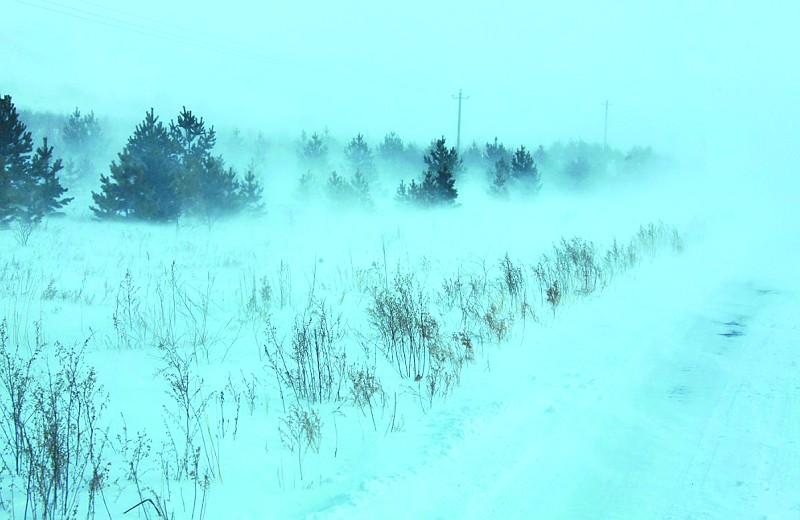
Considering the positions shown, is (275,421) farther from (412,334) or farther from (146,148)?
(146,148)

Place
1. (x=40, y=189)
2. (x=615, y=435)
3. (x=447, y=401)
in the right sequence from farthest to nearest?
(x=40, y=189) → (x=447, y=401) → (x=615, y=435)

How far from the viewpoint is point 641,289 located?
9656 millimetres

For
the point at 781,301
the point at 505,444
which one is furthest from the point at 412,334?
the point at 781,301

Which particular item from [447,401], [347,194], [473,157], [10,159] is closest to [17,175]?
[10,159]

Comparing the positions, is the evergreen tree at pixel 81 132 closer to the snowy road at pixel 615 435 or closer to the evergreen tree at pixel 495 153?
the evergreen tree at pixel 495 153

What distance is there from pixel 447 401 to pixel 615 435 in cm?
128

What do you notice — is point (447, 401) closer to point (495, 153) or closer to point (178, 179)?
point (178, 179)

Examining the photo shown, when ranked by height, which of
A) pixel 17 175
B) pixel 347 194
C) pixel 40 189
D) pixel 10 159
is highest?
pixel 10 159

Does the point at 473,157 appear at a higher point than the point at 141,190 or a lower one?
higher

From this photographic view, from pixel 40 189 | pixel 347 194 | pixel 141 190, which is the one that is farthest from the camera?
pixel 347 194

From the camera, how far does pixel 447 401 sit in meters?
4.64

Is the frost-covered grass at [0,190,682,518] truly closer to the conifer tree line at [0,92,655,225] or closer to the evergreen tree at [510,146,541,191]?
the conifer tree line at [0,92,655,225]

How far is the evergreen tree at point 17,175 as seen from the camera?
23519 mm

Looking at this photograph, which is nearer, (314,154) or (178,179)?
(178,179)
